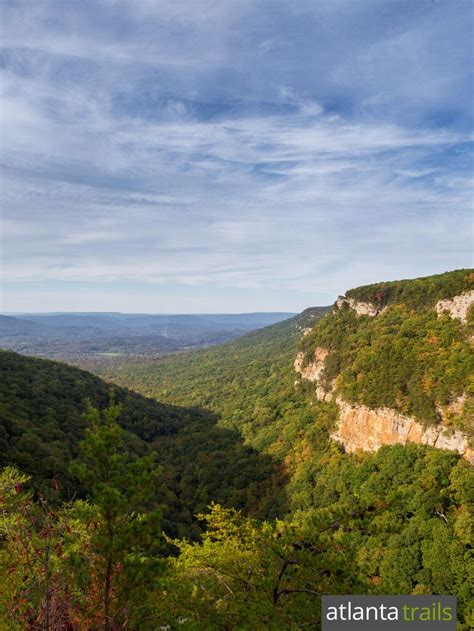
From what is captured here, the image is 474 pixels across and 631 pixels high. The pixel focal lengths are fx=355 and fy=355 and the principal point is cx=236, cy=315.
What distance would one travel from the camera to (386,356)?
55.1 m

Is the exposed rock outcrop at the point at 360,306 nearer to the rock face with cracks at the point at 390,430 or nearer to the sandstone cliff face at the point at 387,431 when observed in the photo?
the rock face with cracks at the point at 390,430

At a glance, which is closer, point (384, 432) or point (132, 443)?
point (384, 432)

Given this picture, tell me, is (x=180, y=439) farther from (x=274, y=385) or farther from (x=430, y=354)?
(x=430, y=354)

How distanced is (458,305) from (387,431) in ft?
74.5

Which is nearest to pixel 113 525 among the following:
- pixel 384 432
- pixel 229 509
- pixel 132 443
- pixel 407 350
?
pixel 229 509

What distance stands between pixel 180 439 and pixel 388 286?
6115 centimetres

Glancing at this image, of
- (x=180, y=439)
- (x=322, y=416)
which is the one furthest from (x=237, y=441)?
(x=322, y=416)

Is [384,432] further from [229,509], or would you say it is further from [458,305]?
[229,509]

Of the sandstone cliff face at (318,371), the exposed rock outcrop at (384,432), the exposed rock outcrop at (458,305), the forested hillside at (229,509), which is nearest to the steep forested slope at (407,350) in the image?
the exposed rock outcrop at (458,305)

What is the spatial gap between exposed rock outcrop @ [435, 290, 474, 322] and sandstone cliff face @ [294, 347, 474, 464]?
1786 cm

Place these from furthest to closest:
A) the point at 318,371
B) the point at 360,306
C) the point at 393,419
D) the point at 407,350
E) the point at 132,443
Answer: the point at 360,306
the point at 318,371
the point at 132,443
the point at 407,350
the point at 393,419

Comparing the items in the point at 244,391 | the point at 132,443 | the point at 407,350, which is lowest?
the point at 132,443

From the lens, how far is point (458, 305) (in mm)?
54375

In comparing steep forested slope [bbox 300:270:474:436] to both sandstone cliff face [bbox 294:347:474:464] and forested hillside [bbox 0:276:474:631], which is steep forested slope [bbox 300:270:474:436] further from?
sandstone cliff face [bbox 294:347:474:464]
